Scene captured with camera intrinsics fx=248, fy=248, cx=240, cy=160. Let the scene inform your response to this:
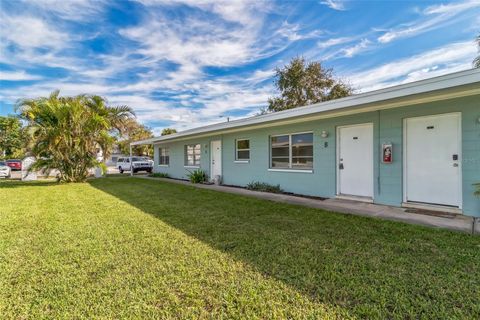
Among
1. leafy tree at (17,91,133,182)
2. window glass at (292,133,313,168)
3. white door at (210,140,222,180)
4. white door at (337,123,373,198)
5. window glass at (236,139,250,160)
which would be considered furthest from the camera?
white door at (210,140,222,180)

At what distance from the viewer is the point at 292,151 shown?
8.66m

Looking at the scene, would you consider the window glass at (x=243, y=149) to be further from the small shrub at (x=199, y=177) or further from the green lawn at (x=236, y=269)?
the green lawn at (x=236, y=269)

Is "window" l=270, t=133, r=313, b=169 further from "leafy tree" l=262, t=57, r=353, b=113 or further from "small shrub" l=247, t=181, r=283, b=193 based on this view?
"leafy tree" l=262, t=57, r=353, b=113

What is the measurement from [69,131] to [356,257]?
42.6ft

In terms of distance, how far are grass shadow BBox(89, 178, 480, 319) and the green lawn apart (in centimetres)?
1

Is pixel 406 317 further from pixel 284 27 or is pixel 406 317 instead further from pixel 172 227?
pixel 284 27

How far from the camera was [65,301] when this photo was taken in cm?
236

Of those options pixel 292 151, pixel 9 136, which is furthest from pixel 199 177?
pixel 9 136

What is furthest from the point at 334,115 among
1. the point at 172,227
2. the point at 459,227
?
the point at 172,227

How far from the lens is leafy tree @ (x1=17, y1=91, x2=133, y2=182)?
11328mm

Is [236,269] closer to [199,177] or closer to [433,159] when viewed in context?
[433,159]

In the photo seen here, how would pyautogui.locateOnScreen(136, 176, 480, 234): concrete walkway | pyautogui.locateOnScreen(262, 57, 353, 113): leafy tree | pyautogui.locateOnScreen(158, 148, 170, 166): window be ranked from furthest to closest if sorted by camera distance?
1. pyautogui.locateOnScreen(262, 57, 353, 113): leafy tree
2. pyautogui.locateOnScreen(158, 148, 170, 166): window
3. pyautogui.locateOnScreen(136, 176, 480, 234): concrete walkway

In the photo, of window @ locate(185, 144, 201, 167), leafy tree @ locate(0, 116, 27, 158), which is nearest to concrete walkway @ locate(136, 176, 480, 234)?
window @ locate(185, 144, 201, 167)

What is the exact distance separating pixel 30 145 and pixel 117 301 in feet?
41.3
